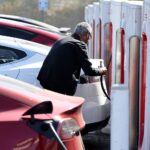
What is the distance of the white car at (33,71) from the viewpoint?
25.8ft

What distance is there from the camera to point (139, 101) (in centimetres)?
706

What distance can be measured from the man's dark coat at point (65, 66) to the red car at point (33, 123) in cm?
290

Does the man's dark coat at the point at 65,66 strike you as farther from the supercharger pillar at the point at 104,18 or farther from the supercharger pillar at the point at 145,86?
the supercharger pillar at the point at 104,18

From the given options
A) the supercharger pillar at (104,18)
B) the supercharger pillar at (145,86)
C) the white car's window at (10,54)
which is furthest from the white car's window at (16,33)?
the supercharger pillar at (145,86)

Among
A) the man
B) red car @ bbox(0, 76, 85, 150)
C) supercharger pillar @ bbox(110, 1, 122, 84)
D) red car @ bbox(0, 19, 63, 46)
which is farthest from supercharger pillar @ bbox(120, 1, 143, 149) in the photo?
red car @ bbox(0, 19, 63, 46)

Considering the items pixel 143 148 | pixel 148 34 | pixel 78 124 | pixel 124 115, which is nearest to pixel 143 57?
pixel 148 34

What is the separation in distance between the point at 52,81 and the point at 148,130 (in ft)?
5.49

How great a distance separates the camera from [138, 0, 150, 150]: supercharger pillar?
6.28m

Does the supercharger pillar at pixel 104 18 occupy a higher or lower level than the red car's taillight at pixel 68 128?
lower

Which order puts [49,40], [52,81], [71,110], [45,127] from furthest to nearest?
[49,40]
[52,81]
[71,110]
[45,127]

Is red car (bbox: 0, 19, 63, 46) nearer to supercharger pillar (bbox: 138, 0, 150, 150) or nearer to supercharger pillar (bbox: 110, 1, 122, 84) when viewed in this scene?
supercharger pillar (bbox: 110, 1, 122, 84)

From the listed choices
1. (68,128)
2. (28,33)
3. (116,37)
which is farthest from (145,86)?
(28,33)

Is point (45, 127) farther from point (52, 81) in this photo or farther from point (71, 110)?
point (52, 81)

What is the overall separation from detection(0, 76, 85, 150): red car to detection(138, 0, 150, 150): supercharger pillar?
6.19ft
